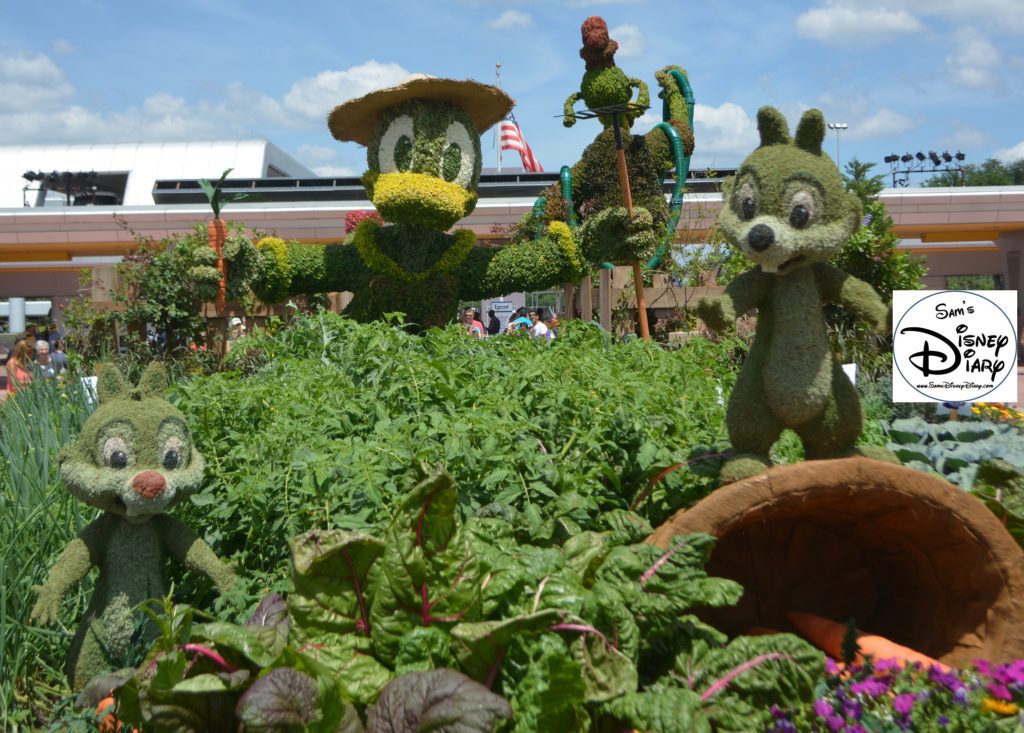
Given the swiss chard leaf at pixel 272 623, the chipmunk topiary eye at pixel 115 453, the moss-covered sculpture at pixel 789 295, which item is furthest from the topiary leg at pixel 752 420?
the chipmunk topiary eye at pixel 115 453

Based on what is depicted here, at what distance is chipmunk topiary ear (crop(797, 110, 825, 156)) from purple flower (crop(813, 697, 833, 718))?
54.3 inches

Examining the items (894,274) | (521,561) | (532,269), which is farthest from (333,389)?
(894,274)

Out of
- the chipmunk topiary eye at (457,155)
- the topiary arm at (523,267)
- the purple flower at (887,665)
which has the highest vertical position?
the chipmunk topiary eye at (457,155)

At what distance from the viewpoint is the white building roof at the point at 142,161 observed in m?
33.1

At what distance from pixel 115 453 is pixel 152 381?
28 cm

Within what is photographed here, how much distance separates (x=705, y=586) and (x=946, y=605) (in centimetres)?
79

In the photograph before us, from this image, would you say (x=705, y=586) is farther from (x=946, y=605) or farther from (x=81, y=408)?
(x=81, y=408)

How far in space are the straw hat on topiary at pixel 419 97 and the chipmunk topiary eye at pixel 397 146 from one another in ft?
0.44

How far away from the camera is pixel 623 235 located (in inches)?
187

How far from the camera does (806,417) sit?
2.26m

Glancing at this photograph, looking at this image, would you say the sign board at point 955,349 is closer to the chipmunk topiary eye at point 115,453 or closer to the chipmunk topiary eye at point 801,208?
the chipmunk topiary eye at point 801,208

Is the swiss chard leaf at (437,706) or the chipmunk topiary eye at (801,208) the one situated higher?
the chipmunk topiary eye at (801,208)

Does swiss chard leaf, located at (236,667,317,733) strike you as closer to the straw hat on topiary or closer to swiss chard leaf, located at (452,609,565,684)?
swiss chard leaf, located at (452,609,565,684)

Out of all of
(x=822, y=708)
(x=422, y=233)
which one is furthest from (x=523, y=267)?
(x=822, y=708)
